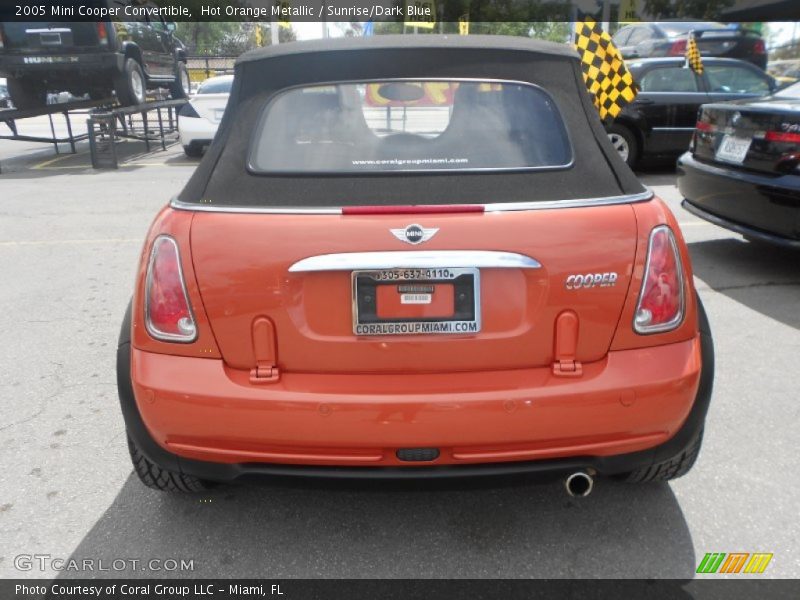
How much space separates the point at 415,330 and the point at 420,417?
259 mm

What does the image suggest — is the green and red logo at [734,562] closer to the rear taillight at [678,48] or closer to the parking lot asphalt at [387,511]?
the parking lot asphalt at [387,511]

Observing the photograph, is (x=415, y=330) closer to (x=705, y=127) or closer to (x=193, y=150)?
(x=705, y=127)

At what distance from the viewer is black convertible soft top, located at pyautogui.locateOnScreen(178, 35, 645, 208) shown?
2.16 metres

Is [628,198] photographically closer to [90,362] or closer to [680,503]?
[680,503]

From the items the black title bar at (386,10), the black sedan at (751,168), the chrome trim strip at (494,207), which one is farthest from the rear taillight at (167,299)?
the black title bar at (386,10)

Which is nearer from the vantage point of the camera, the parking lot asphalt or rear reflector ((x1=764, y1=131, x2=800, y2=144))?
the parking lot asphalt

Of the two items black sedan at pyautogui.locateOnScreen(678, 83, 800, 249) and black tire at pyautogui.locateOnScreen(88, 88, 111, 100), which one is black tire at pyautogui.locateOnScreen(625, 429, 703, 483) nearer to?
black sedan at pyautogui.locateOnScreen(678, 83, 800, 249)

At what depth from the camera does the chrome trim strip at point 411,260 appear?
6.56 ft

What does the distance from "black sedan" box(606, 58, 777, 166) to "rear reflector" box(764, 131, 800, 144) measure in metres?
4.97

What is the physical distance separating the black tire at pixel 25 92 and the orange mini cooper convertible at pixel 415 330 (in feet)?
45.7

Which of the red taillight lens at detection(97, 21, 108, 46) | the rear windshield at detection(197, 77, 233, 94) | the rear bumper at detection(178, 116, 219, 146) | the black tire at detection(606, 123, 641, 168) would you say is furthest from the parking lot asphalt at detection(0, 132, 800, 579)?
the rear windshield at detection(197, 77, 233, 94)

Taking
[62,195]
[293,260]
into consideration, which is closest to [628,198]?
[293,260]

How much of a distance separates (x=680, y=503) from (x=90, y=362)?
3199 millimetres

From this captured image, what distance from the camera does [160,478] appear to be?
2.48m
